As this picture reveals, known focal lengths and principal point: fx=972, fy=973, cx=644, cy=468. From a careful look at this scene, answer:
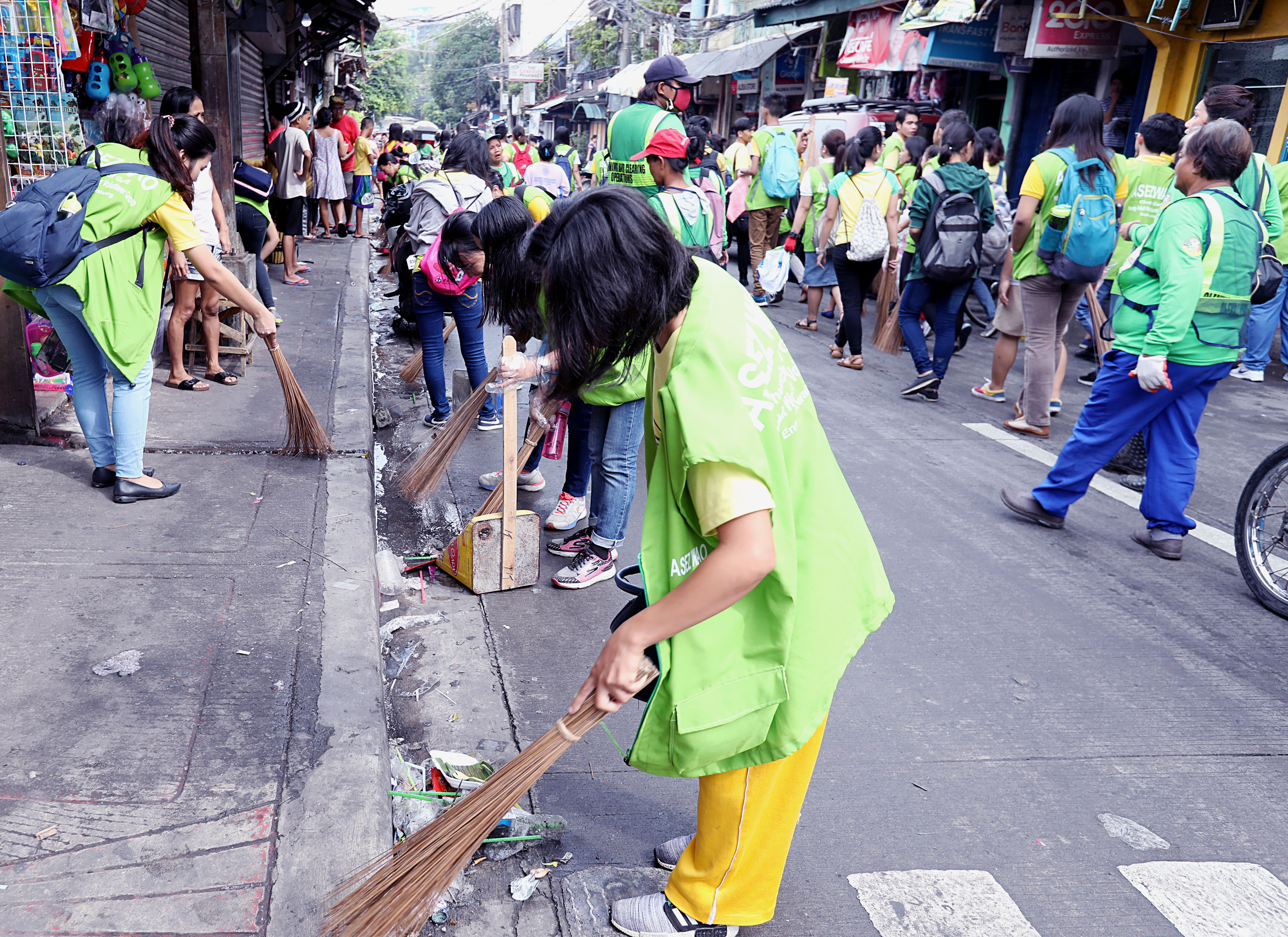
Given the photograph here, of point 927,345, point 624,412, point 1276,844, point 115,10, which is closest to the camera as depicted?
point 1276,844

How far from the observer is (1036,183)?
226 inches

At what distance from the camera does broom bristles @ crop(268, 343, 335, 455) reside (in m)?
4.59

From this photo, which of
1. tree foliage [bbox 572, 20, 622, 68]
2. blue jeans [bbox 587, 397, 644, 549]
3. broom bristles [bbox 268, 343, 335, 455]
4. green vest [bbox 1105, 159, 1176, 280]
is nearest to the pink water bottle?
blue jeans [bbox 587, 397, 644, 549]

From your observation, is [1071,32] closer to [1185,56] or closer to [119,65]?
[1185,56]

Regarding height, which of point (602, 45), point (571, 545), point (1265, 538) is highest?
point (602, 45)

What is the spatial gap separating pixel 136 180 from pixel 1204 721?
14.0 feet

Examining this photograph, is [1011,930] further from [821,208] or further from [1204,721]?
[821,208]

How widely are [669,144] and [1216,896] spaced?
356cm

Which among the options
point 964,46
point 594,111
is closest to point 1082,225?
point 964,46

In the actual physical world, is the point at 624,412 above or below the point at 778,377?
below

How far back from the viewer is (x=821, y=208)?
9.29m

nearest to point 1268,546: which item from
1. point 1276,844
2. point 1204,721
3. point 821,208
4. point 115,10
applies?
point 1204,721

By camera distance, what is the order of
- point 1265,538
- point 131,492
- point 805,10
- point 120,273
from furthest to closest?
point 805,10 < point 1265,538 < point 131,492 < point 120,273

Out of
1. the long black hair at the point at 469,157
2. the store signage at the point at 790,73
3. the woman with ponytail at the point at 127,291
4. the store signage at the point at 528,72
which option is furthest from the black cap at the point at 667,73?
the store signage at the point at 528,72
